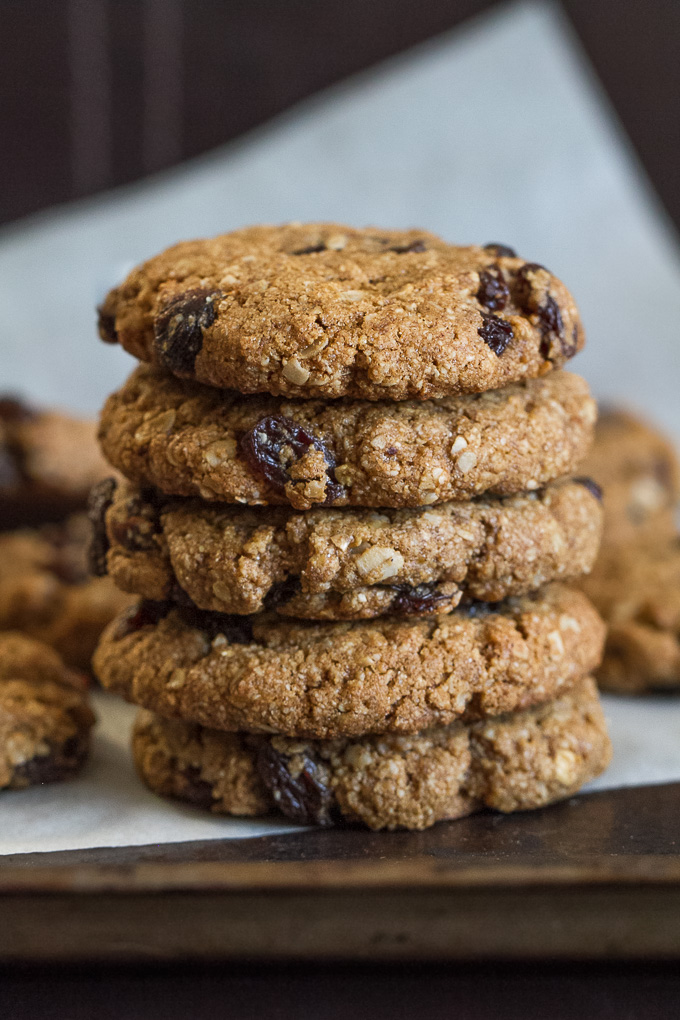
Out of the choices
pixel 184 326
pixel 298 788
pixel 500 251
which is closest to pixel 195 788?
pixel 298 788

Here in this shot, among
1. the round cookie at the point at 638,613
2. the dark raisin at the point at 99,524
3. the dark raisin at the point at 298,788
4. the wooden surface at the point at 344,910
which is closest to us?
the wooden surface at the point at 344,910

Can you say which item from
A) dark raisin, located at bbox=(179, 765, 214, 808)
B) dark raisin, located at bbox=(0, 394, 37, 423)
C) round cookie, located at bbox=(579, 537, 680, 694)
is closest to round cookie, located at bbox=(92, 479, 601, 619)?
dark raisin, located at bbox=(179, 765, 214, 808)

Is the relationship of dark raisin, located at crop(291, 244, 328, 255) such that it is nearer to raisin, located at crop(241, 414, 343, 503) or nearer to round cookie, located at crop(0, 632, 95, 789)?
raisin, located at crop(241, 414, 343, 503)

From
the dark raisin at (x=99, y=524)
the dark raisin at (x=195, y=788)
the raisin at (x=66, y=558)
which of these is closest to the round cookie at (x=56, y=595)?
the raisin at (x=66, y=558)

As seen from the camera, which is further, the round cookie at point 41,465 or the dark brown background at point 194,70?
the dark brown background at point 194,70

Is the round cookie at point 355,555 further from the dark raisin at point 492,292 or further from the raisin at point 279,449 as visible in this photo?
the dark raisin at point 492,292

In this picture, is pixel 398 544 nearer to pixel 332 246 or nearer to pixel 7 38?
pixel 332 246

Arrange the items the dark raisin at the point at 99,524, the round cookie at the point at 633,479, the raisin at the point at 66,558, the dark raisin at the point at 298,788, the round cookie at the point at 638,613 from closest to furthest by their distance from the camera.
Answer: the dark raisin at the point at 298,788 < the dark raisin at the point at 99,524 < the round cookie at the point at 638,613 < the raisin at the point at 66,558 < the round cookie at the point at 633,479

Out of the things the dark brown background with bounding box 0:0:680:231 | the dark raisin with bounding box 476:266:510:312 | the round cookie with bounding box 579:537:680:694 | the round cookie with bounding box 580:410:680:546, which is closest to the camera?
the dark raisin with bounding box 476:266:510:312
